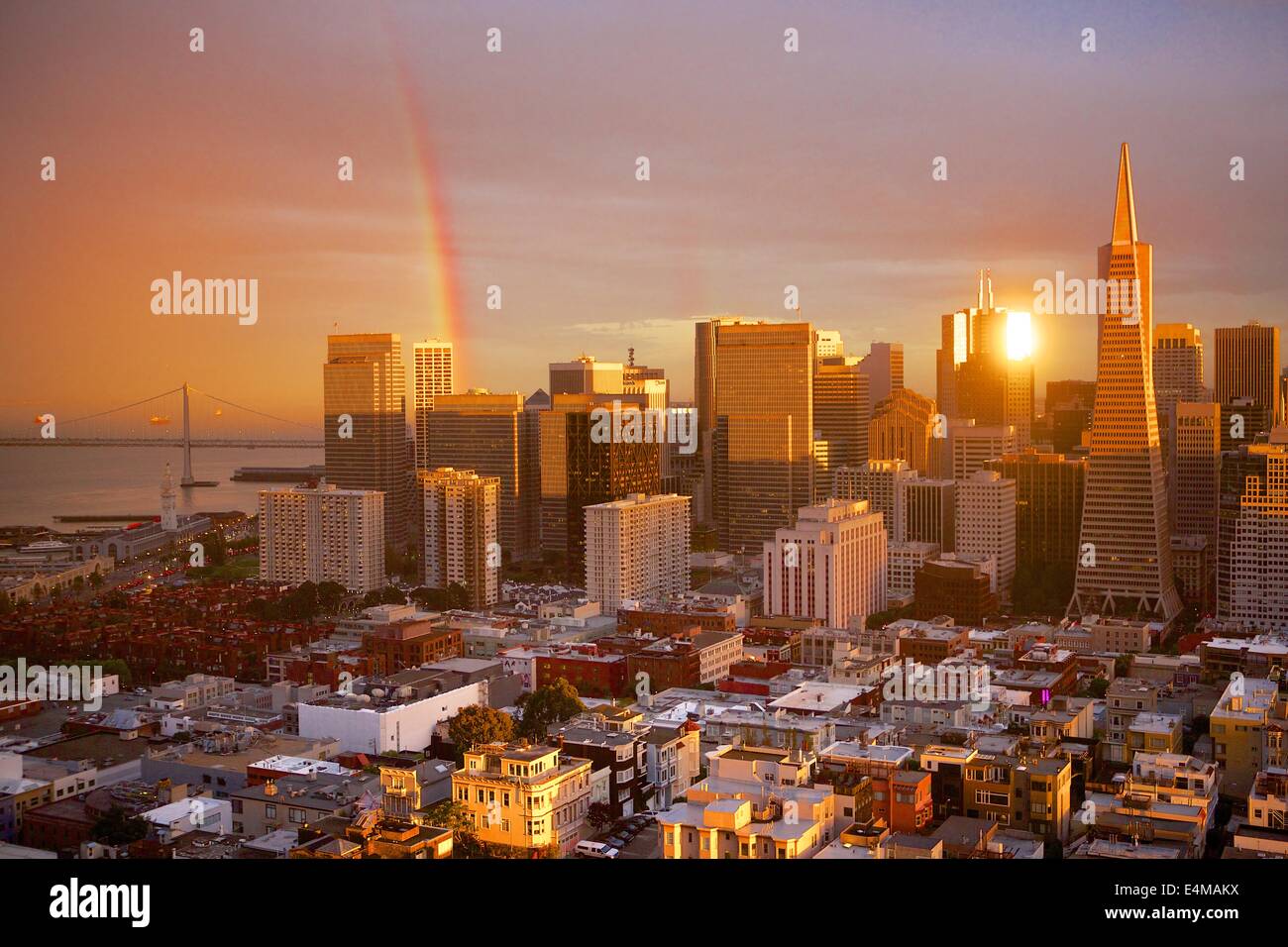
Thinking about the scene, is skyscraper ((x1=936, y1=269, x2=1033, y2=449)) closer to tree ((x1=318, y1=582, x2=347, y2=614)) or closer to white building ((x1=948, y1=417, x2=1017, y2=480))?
white building ((x1=948, y1=417, x2=1017, y2=480))

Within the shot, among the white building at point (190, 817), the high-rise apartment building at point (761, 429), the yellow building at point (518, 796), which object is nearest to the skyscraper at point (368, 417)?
the high-rise apartment building at point (761, 429)

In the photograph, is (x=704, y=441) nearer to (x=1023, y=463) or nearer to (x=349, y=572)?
(x=1023, y=463)

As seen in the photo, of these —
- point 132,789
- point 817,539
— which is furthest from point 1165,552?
point 132,789

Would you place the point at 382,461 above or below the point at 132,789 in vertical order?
above

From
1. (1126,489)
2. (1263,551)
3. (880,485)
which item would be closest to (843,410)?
(880,485)

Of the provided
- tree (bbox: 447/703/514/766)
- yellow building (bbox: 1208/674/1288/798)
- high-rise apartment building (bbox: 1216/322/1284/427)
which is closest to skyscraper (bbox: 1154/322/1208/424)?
high-rise apartment building (bbox: 1216/322/1284/427)
